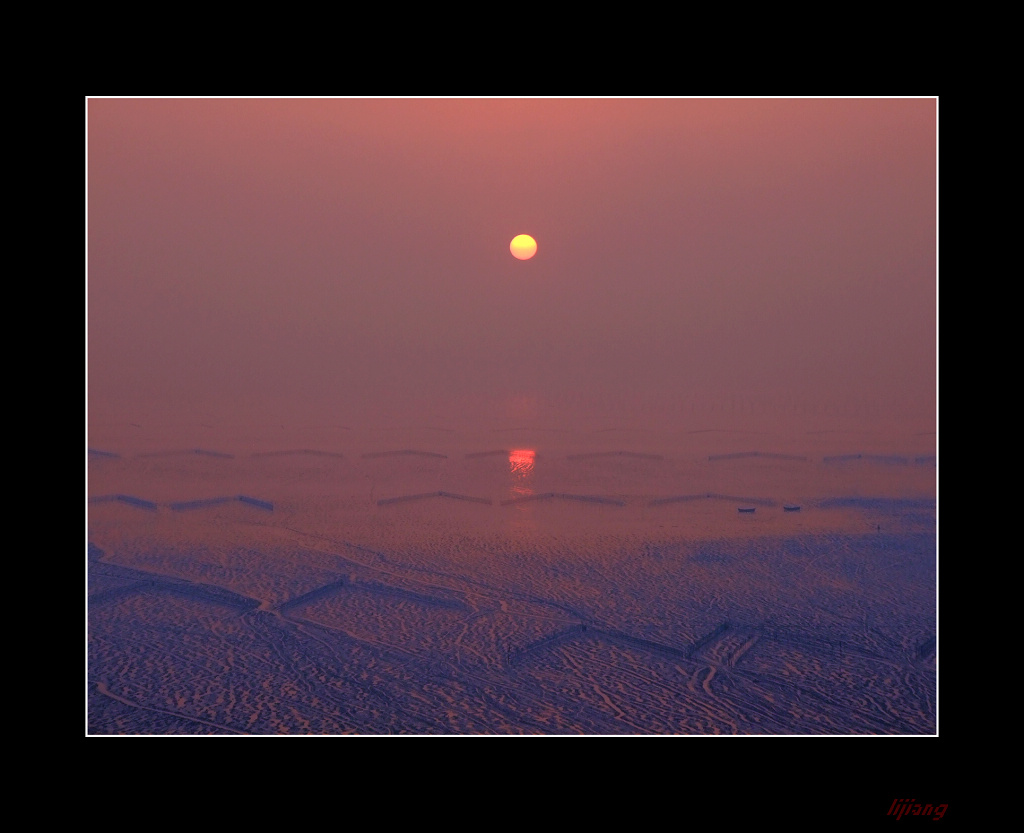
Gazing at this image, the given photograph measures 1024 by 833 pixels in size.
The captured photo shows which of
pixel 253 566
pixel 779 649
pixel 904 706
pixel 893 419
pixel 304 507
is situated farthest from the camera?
pixel 893 419

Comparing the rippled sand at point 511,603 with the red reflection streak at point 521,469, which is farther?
the red reflection streak at point 521,469

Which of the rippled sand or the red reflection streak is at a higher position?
the red reflection streak

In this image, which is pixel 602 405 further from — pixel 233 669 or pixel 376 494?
pixel 233 669

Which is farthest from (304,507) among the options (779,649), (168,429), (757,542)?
(168,429)

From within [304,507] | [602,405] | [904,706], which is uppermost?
[602,405]

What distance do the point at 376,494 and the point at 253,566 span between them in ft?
6.68

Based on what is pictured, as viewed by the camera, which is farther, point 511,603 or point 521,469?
point 521,469

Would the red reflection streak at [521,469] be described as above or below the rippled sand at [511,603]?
above

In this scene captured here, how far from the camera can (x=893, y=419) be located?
465 inches

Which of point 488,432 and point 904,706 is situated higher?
point 488,432

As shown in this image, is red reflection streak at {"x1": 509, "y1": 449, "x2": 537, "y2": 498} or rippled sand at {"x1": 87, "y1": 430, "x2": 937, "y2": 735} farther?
red reflection streak at {"x1": 509, "y1": 449, "x2": 537, "y2": 498}

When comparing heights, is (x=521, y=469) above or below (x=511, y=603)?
above
